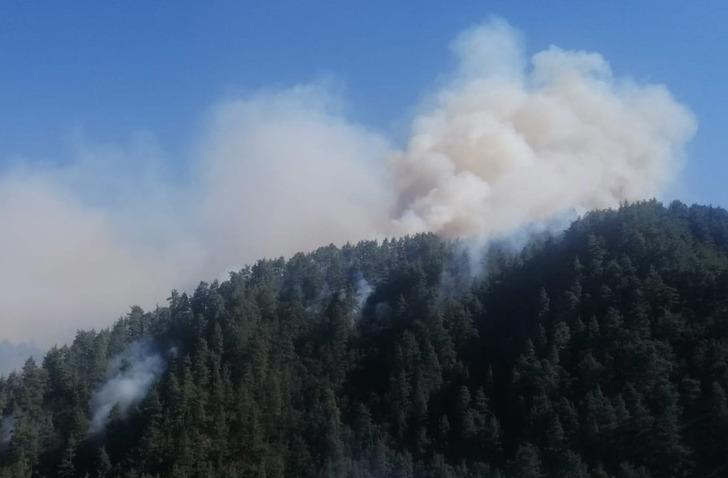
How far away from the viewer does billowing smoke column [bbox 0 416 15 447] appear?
13773 centimetres

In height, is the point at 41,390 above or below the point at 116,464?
above

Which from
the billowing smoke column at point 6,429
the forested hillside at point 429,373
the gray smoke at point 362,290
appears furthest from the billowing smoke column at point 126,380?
the gray smoke at point 362,290

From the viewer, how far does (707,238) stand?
5748 inches

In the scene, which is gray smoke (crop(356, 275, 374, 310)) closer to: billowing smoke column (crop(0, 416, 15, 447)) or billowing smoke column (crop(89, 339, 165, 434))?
billowing smoke column (crop(89, 339, 165, 434))

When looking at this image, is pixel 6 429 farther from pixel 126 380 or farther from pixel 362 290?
pixel 362 290

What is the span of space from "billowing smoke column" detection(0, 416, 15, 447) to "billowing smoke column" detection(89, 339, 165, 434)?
1238 centimetres

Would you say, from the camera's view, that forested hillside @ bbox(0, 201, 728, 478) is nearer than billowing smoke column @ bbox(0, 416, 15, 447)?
Yes

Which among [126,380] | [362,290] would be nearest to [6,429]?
[126,380]

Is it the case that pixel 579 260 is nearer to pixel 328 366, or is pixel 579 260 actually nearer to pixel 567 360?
pixel 567 360

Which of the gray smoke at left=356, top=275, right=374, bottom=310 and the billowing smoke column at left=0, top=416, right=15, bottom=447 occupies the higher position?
the gray smoke at left=356, top=275, right=374, bottom=310

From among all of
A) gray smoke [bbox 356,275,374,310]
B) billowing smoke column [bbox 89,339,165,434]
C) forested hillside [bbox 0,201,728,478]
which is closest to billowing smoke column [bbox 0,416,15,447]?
forested hillside [bbox 0,201,728,478]

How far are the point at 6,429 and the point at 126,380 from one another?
19887mm

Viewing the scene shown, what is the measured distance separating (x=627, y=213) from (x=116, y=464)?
94013 mm

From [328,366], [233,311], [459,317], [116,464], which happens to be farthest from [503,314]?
[116,464]
